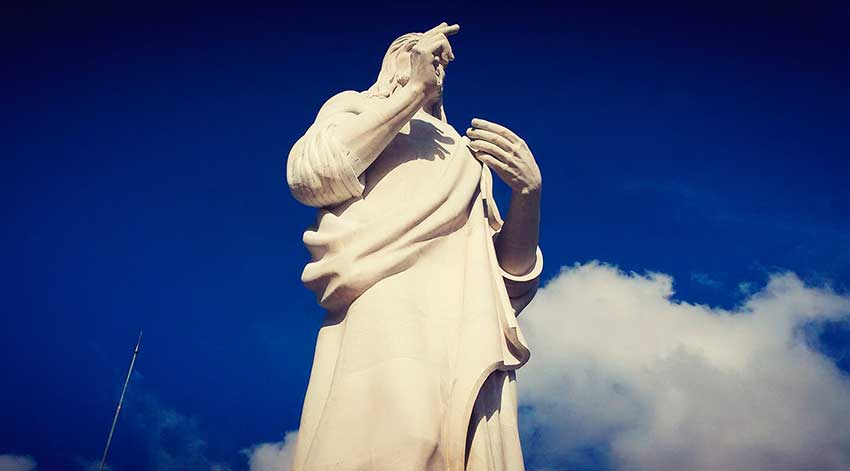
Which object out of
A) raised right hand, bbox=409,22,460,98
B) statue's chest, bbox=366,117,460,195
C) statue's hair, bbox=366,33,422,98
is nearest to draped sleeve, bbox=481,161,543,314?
statue's chest, bbox=366,117,460,195

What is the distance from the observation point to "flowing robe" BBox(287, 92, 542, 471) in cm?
570

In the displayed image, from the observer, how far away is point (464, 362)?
6.14m

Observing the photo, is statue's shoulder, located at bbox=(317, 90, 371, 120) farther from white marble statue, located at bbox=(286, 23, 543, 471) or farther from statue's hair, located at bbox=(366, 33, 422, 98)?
statue's hair, located at bbox=(366, 33, 422, 98)

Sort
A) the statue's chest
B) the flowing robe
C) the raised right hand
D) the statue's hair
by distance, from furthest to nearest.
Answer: the statue's hair < the statue's chest < the raised right hand < the flowing robe

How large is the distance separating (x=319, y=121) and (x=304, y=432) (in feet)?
9.97

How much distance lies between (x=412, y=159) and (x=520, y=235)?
1.30 m

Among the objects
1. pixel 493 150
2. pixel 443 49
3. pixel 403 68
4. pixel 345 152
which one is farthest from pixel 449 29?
pixel 345 152

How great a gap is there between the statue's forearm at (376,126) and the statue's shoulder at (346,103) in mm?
738

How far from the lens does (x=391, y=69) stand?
822 cm

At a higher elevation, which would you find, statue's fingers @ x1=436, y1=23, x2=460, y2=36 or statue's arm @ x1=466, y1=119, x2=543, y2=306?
statue's fingers @ x1=436, y1=23, x2=460, y2=36

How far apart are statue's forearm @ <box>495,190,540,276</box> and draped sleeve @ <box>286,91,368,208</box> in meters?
1.52

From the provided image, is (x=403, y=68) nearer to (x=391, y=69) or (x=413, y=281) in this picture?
(x=391, y=69)

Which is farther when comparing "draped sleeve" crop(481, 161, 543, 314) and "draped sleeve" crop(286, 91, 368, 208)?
"draped sleeve" crop(481, 161, 543, 314)

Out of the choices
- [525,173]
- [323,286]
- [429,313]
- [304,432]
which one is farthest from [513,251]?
[304,432]
